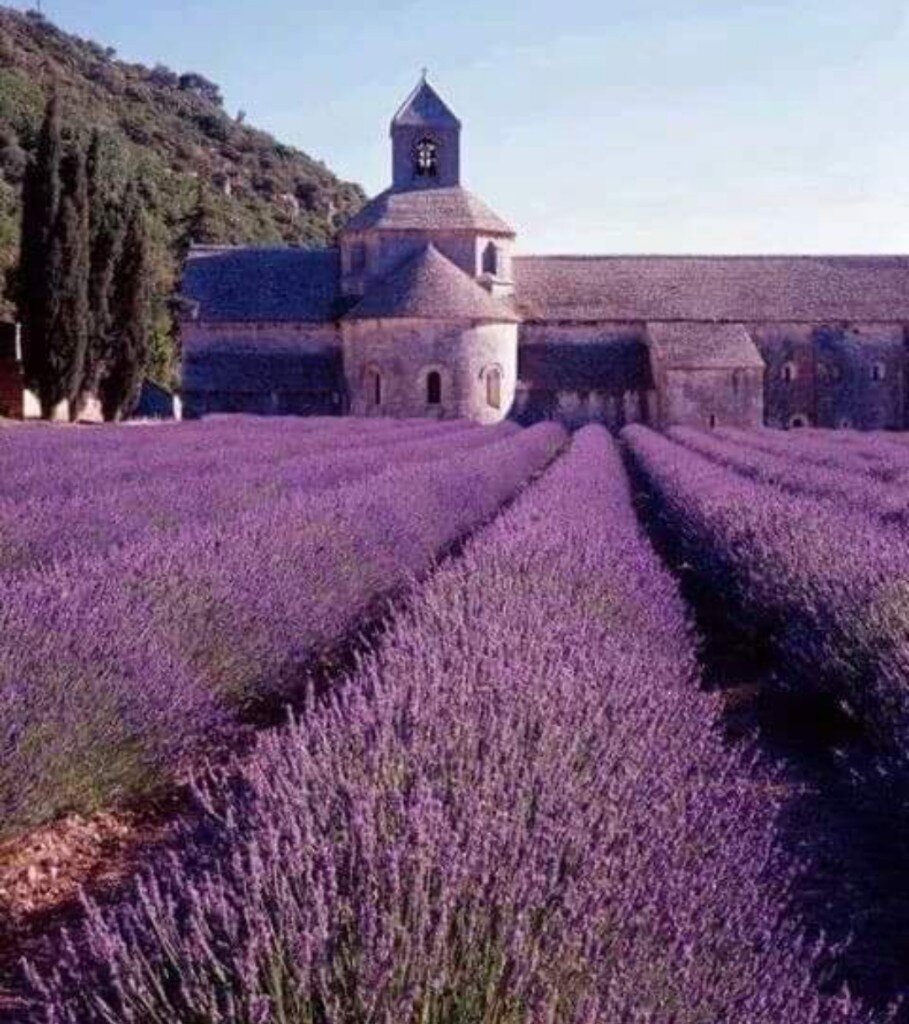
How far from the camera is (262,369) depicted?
1483 inches

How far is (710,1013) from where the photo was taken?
2.09 meters

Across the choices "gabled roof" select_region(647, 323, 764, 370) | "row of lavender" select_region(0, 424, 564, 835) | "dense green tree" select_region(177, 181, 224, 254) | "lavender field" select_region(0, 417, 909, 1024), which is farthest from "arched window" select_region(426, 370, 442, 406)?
"row of lavender" select_region(0, 424, 564, 835)

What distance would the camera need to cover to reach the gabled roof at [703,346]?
3716 centimetres

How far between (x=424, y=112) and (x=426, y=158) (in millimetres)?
1274

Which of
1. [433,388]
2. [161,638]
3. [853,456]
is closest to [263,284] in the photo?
[433,388]

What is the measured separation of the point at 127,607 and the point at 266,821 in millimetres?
2561

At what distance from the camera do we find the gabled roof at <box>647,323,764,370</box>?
37.2 meters

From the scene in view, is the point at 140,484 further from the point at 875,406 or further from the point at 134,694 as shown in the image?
the point at 875,406

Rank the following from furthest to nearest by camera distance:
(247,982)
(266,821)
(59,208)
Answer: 1. (59,208)
2. (266,821)
3. (247,982)

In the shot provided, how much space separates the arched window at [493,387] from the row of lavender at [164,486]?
51.0 ft

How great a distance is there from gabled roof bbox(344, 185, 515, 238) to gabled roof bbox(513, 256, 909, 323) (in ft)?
7.64

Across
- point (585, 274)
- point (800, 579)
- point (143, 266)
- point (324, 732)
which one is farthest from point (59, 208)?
point (324, 732)

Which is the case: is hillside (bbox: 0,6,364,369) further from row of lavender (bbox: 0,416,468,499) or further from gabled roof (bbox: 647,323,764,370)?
row of lavender (bbox: 0,416,468,499)

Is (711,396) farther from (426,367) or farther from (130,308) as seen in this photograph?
(130,308)
